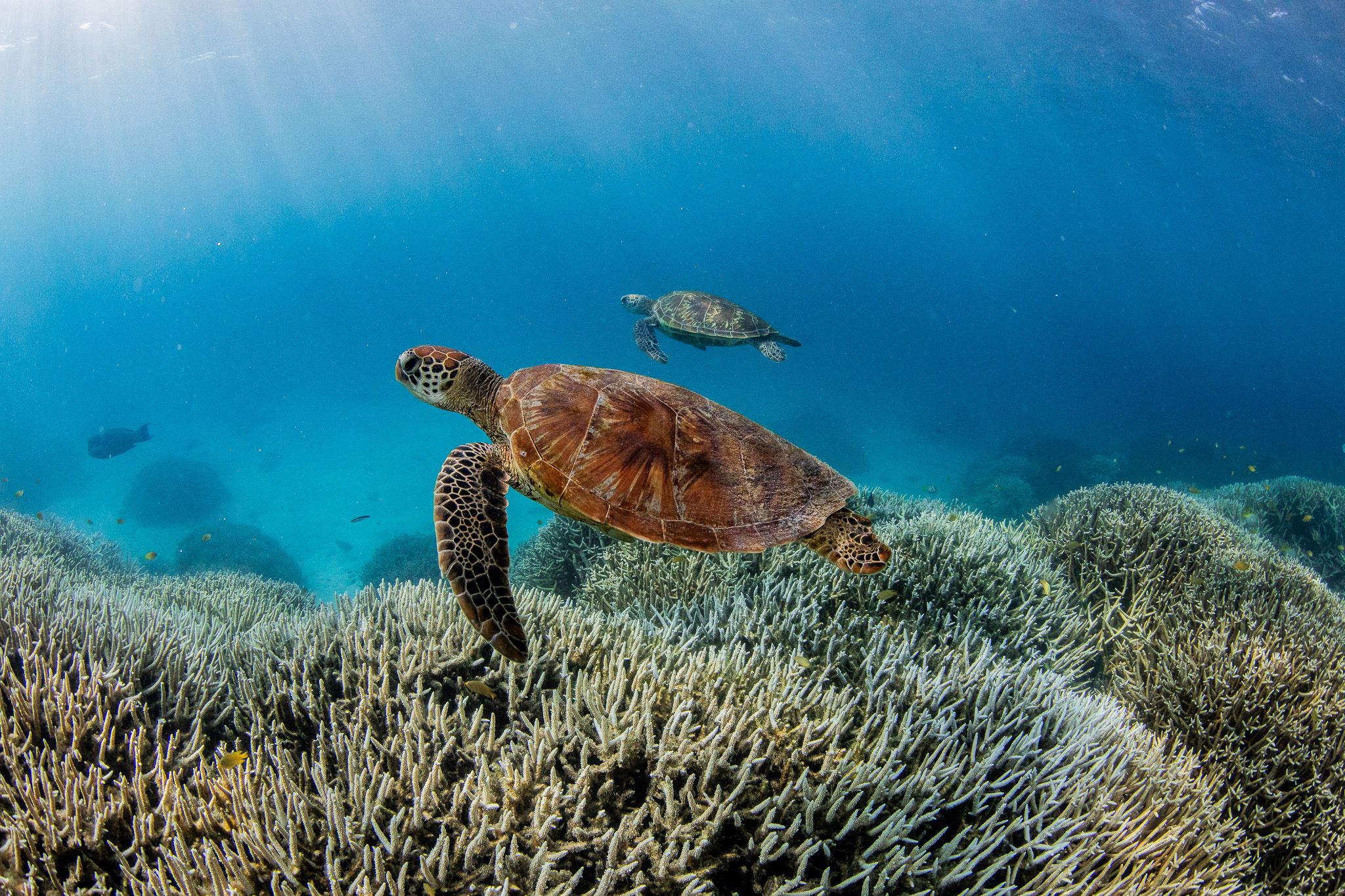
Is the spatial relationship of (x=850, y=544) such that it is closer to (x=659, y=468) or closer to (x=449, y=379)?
(x=659, y=468)

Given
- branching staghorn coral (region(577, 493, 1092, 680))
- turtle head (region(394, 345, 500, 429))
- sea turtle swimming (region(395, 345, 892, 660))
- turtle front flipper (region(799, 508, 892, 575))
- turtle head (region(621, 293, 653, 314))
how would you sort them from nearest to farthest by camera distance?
sea turtle swimming (region(395, 345, 892, 660)), turtle front flipper (region(799, 508, 892, 575)), branching staghorn coral (region(577, 493, 1092, 680)), turtle head (region(394, 345, 500, 429)), turtle head (region(621, 293, 653, 314))

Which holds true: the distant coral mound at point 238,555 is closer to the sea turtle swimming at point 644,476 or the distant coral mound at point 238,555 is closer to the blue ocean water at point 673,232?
the blue ocean water at point 673,232

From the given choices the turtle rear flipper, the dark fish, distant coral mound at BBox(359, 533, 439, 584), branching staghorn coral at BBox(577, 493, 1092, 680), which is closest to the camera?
branching staghorn coral at BBox(577, 493, 1092, 680)

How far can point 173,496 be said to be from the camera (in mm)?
20906

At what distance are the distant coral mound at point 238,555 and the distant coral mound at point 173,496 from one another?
630 centimetres

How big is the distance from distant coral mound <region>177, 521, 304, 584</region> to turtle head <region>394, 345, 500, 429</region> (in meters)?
12.9

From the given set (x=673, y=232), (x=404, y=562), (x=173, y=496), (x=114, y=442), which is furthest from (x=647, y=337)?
(x=673, y=232)

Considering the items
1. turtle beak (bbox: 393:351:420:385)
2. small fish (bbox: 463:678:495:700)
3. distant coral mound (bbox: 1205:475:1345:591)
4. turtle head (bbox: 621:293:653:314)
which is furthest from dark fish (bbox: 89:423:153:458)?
distant coral mound (bbox: 1205:475:1345:591)

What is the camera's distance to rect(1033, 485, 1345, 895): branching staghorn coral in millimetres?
2836

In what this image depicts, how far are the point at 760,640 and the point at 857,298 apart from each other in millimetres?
116592

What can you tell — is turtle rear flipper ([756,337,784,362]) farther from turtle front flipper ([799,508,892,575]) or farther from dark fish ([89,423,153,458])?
dark fish ([89,423,153,458])

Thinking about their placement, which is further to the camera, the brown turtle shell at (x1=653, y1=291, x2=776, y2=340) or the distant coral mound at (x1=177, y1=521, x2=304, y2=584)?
the distant coral mound at (x1=177, y1=521, x2=304, y2=584)

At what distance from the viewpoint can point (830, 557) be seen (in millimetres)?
3209

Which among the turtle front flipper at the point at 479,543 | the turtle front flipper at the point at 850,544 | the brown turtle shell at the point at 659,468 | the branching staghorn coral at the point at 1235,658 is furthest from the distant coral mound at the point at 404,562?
the branching staghorn coral at the point at 1235,658
